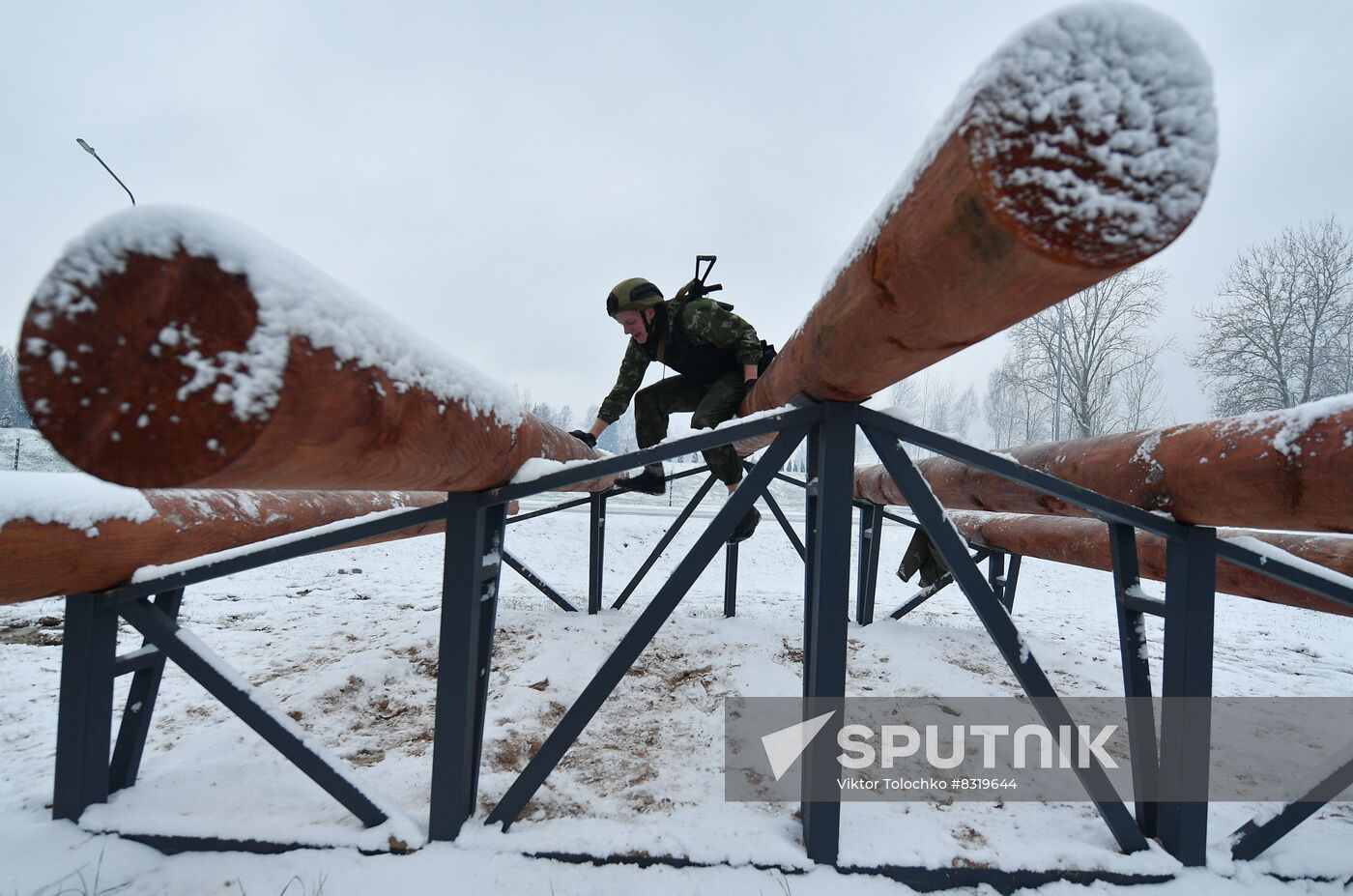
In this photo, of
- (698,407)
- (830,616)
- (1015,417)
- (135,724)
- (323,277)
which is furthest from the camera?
(1015,417)

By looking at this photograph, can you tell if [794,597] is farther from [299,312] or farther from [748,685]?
[299,312]

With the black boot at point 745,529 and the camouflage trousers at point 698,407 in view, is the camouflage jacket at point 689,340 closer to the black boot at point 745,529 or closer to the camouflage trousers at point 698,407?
the camouflage trousers at point 698,407

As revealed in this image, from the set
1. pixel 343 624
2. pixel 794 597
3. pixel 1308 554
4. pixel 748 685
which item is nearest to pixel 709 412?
pixel 748 685

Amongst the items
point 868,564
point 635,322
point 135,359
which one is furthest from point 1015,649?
point 868,564

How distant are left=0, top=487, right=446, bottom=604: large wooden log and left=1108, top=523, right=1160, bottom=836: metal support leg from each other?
120 inches

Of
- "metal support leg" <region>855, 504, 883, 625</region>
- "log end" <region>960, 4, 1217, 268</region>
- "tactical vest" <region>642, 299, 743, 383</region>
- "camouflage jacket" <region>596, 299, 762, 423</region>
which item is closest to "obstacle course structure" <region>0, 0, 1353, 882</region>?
"log end" <region>960, 4, 1217, 268</region>

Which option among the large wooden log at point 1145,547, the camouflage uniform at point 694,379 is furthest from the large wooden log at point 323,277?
the camouflage uniform at point 694,379

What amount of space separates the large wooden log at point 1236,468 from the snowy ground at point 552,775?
3.76ft

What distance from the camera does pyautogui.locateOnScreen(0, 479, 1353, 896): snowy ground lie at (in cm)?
174

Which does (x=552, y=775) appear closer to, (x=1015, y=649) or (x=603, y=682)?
(x=603, y=682)

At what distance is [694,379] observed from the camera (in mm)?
3961

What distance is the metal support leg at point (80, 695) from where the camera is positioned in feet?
6.28

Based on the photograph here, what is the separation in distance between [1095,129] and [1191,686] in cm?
207

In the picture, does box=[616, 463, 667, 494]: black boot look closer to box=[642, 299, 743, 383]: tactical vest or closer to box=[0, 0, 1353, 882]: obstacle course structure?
box=[642, 299, 743, 383]: tactical vest
